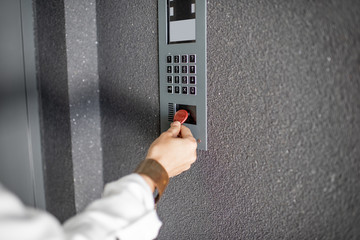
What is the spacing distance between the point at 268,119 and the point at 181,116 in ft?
0.62

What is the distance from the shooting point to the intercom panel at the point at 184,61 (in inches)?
25.5

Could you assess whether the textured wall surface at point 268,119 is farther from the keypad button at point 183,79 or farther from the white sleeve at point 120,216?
the white sleeve at point 120,216

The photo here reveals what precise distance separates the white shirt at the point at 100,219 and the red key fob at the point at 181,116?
176 millimetres

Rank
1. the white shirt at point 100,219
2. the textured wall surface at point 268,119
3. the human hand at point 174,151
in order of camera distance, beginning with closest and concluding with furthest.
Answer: the white shirt at point 100,219, the textured wall surface at point 268,119, the human hand at point 174,151

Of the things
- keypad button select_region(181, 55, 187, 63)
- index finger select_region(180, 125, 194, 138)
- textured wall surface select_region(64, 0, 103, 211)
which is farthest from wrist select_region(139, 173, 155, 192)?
textured wall surface select_region(64, 0, 103, 211)

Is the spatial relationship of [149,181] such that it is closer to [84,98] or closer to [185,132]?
[185,132]

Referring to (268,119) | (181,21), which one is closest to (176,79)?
(181,21)

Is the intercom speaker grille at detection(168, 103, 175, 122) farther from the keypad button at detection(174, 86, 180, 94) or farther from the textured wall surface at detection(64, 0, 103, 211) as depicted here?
the textured wall surface at detection(64, 0, 103, 211)

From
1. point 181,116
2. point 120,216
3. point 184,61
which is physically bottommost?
point 120,216

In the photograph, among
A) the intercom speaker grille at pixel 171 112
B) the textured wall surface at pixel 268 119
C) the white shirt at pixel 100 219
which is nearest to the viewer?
the white shirt at pixel 100 219

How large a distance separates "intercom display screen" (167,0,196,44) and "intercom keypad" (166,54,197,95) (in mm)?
37

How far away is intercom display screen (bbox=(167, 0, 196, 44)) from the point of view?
2.14 feet

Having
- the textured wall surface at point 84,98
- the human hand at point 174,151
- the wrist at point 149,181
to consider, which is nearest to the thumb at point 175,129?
the human hand at point 174,151

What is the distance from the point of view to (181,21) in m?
0.67
